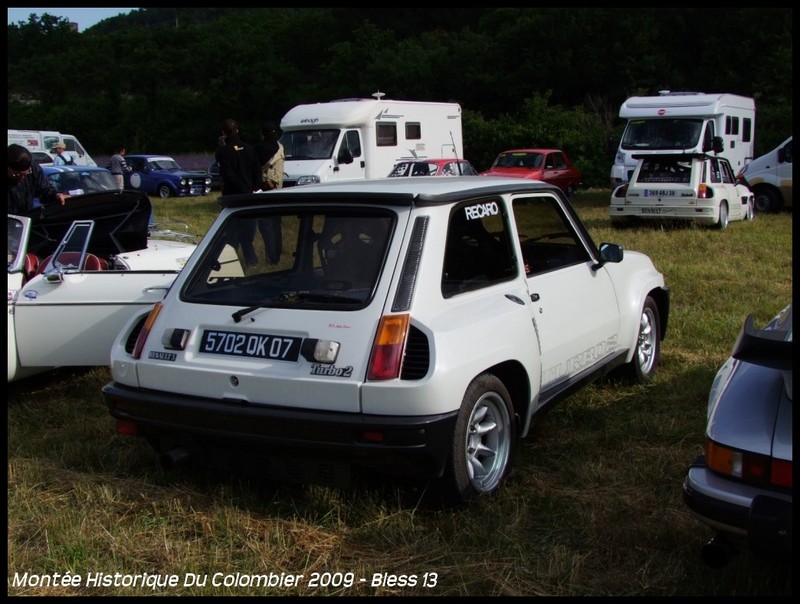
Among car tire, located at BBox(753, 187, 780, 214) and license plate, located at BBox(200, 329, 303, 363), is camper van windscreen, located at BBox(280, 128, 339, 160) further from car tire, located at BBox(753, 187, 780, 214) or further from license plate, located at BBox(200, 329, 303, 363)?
license plate, located at BBox(200, 329, 303, 363)

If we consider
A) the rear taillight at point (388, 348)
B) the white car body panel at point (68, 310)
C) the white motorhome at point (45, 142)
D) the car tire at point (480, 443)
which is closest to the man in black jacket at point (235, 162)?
the white car body panel at point (68, 310)

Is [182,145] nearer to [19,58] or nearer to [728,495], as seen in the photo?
[19,58]

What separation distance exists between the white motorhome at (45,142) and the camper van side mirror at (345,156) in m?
10.8

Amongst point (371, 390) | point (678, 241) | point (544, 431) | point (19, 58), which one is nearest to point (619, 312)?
point (544, 431)

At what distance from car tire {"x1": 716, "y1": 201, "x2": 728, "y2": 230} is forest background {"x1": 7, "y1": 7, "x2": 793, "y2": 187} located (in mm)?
15206

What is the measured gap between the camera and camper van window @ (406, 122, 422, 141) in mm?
23203

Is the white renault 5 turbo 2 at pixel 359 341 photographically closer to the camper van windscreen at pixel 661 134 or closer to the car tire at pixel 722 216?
the car tire at pixel 722 216

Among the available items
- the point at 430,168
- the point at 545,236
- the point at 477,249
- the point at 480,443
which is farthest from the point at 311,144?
the point at 480,443

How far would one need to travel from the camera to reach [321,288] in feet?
13.2

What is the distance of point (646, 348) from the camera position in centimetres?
605

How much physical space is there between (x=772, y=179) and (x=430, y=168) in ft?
26.0

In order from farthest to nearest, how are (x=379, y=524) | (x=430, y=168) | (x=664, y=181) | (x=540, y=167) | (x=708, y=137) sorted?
1. (x=540, y=167)
2. (x=430, y=168)
3. (x=708, y=137)
4. (x=664, y=181)
5. (x=379, y=524)

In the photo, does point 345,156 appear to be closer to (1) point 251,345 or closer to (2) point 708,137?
(2) point 708,137

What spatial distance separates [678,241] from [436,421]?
10714mm
